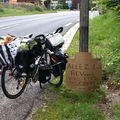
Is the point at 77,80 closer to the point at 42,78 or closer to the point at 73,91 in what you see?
the point at 73,91

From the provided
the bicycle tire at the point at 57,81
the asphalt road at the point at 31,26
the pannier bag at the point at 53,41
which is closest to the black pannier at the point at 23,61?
the pannier bag at the point at 53,41

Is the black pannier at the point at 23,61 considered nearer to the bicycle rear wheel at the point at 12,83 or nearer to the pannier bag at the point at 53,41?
the bicycle rear wheel at the point at 12,83

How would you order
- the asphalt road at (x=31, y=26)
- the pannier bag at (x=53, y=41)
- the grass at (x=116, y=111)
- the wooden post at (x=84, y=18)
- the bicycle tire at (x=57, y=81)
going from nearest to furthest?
1. the grass at (x=116, y=111)
2. the wooden post at (x=84, y=18)
3. the pannier bag at (x=53, y=41)
4. the bicycle tire at (x=57, y=81)
5. the asphalt road at (x=31, y=26)

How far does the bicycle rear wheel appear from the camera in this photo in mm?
7129

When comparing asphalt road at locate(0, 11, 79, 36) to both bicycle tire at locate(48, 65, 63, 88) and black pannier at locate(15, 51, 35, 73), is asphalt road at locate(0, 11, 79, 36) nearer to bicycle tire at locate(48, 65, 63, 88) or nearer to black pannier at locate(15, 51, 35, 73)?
bicycle tire at locate(48, 65, 63, 88)

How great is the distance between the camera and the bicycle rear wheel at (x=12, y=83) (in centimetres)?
713

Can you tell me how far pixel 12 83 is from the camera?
24.9 ft

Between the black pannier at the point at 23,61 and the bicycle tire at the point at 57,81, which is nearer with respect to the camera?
the black pannier at the point at 23,61

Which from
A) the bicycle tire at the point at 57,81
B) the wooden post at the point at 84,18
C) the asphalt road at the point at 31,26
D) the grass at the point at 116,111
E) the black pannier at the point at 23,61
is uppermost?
the wooden post at the point at 84,18

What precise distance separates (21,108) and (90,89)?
119cm

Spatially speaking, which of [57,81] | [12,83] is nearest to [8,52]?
[12,83]

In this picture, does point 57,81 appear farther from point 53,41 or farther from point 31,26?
point 31,26

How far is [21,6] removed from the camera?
73062 mm

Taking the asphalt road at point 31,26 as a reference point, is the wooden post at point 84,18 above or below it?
above
